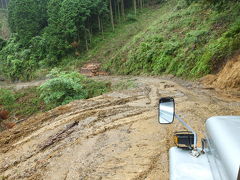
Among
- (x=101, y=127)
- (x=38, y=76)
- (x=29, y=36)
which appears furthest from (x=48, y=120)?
(x=29, y=36)

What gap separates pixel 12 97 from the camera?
15.1m

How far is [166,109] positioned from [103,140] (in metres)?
2.36

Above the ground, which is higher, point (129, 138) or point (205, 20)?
point (205, 20)

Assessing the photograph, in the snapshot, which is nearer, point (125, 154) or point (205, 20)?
point (125, 154)

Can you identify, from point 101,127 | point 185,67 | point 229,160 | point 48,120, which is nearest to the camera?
point 229,160

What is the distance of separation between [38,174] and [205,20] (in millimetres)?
14833

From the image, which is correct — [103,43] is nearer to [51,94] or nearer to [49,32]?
[49,32]

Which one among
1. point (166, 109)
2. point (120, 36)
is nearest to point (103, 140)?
point (166, 109)

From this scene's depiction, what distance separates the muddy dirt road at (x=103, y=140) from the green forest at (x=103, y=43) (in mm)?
4035

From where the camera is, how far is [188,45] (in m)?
12.7

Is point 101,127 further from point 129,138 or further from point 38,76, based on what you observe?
point 38,76

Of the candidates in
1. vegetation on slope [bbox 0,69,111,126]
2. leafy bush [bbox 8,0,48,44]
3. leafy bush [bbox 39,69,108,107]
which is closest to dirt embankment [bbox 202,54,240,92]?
vegetation on slope [bbox 0,69,111,126]

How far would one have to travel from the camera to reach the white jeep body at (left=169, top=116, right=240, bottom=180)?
3.77 feet

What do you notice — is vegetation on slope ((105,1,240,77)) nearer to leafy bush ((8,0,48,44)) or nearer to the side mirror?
the side mirror
